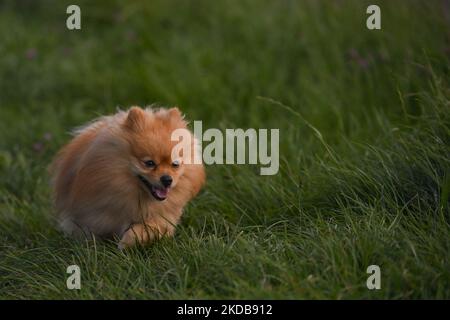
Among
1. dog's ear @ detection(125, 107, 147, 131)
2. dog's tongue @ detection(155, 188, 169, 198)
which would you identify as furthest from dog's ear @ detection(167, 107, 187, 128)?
dog's tongue @ detection(155, 188, 169, 198)

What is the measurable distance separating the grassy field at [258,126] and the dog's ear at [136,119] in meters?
0.72

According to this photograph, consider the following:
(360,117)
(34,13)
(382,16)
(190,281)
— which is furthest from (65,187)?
(34,13)

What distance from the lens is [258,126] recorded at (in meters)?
6.82

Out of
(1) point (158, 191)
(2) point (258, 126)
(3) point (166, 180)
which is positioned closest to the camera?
(3) point (166, 180)

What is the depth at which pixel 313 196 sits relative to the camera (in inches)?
193

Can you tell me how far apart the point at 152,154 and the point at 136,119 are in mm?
242

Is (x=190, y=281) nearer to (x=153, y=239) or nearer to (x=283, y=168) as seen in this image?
(x=153, y=239)

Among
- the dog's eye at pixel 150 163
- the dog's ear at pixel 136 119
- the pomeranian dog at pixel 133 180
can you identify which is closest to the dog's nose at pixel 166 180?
the pomeranian dog at pixel 133 180

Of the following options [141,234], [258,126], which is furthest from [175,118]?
[258,126]

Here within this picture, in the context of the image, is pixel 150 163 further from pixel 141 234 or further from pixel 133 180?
pixel 141 234

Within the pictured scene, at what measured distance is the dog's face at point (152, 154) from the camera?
4.33m

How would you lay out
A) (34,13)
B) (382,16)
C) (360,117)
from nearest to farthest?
(360,117) < (382,16) < (34,13)

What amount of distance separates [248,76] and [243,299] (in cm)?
412

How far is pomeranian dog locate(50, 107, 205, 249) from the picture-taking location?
4352 mm
